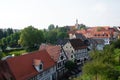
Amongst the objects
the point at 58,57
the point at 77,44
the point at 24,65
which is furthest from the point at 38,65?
the point at 77,44

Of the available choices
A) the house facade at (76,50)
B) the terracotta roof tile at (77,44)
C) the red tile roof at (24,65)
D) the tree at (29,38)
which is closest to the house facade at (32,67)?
the red tile roof at (24,65)

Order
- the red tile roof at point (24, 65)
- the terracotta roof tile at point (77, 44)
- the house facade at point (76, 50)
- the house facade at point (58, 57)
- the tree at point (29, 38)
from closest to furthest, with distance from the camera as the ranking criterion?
the red tile roof at point (24, 65)
the house facade at point (58, 57)
the house facade at point (76, 50)
the terracotta roof tile at point (77, 44)
the tree at point (29, 38)

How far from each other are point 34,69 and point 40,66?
1273mm

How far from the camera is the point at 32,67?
34812 millimetres

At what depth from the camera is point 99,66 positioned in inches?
1388

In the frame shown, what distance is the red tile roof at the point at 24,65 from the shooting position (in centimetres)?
3084

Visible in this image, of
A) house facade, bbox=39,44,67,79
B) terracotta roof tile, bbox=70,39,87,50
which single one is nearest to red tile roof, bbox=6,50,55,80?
house facade, bbox=39,44,67,79

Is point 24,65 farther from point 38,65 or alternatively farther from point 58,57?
point 58,57

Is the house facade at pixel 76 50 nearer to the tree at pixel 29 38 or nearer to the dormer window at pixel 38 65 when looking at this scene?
the tree at pixel 29 38

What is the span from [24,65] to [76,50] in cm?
2434

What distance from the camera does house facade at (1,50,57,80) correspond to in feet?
102

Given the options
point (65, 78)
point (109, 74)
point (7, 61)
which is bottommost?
point (65, 78)

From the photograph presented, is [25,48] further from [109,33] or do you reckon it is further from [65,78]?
[109,33]

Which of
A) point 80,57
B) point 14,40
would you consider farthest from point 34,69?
point 14,40
